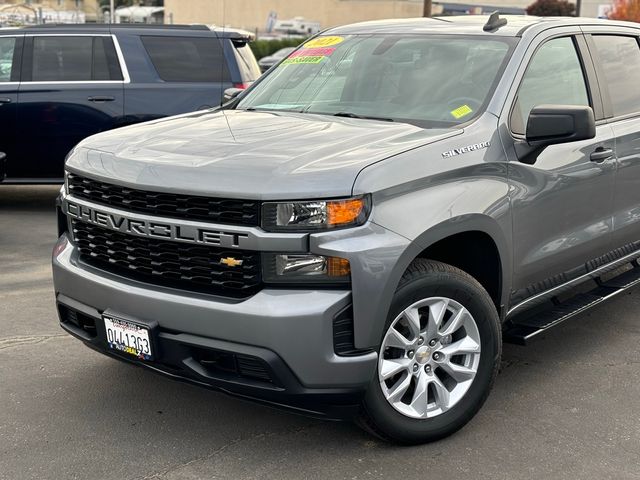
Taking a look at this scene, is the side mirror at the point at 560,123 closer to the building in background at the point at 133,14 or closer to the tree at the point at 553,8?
the tree at the point at 553,8

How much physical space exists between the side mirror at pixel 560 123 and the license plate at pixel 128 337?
6.53ft

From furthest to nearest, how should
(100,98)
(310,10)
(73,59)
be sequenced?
(310,10) → (73,59) → (100,98)

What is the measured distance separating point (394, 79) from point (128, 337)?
6.60ft

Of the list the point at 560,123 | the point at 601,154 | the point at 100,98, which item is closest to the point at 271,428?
the point at 560,123

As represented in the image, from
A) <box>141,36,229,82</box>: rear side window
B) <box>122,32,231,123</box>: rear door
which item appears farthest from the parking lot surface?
<box>141,36,229,82</box>: rear side window

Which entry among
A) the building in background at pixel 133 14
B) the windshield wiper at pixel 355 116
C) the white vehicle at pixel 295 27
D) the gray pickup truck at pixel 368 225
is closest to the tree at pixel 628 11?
the white vehicle at pixel 295 27

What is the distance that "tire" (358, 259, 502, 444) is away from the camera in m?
3.45

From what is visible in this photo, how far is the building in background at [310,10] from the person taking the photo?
208 feet

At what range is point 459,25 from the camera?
478cm

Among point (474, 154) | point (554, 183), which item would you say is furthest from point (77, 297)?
point (554, 183)

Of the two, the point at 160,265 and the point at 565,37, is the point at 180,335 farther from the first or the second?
the point at 565,37

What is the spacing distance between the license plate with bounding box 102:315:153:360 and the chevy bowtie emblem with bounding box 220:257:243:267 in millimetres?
433

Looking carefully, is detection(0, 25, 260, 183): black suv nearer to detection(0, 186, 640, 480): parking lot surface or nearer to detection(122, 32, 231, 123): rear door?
detection(122, 32, 231, 123): rear door

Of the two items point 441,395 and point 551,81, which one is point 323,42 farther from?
point 441,395
